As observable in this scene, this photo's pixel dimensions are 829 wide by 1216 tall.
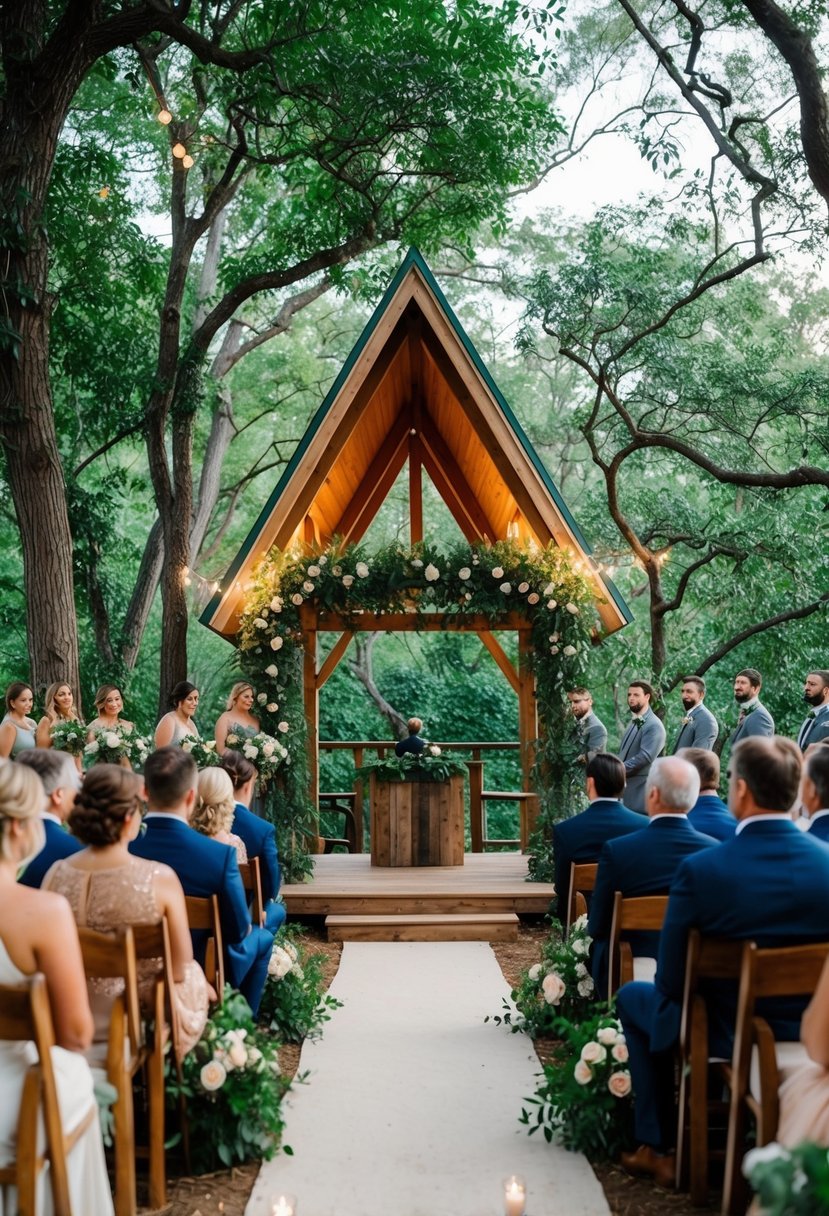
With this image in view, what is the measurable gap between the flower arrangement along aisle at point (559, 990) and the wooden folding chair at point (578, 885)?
15 cm

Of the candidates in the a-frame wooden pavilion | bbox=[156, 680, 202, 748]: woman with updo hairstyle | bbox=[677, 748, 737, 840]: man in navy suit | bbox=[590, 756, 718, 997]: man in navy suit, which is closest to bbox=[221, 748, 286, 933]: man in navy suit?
bbox=[590, 756, 718, 997]: man in navy suit

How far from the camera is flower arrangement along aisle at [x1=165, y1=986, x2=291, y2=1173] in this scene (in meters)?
4.52

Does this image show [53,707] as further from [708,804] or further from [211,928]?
[708,804]

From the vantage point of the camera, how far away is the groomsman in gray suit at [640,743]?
392 inches

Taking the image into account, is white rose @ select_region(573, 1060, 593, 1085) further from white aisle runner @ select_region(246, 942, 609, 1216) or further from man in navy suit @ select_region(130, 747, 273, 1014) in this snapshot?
man in navy suit @ select_region(130, 747, 273, 1014)

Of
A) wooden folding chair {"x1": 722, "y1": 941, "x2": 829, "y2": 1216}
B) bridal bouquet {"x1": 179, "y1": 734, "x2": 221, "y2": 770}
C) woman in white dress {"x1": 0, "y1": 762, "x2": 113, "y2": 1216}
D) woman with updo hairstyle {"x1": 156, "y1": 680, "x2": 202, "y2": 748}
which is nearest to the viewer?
woman in white dress {"x1": 0, "y1": 762, "x2": 113, "y2": 1216}

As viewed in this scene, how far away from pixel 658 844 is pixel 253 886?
2316 millimetres

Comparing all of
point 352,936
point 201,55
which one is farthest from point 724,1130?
point 201,55

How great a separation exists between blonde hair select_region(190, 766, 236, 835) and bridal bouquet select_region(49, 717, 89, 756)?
14.1ft

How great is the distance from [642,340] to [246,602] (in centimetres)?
777

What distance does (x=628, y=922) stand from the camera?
190 inches

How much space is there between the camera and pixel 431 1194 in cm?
434

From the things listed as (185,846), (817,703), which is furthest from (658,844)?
(817,703)

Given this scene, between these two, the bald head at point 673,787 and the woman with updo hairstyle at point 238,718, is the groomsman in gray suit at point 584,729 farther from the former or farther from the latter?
the bald head at point 673,787
